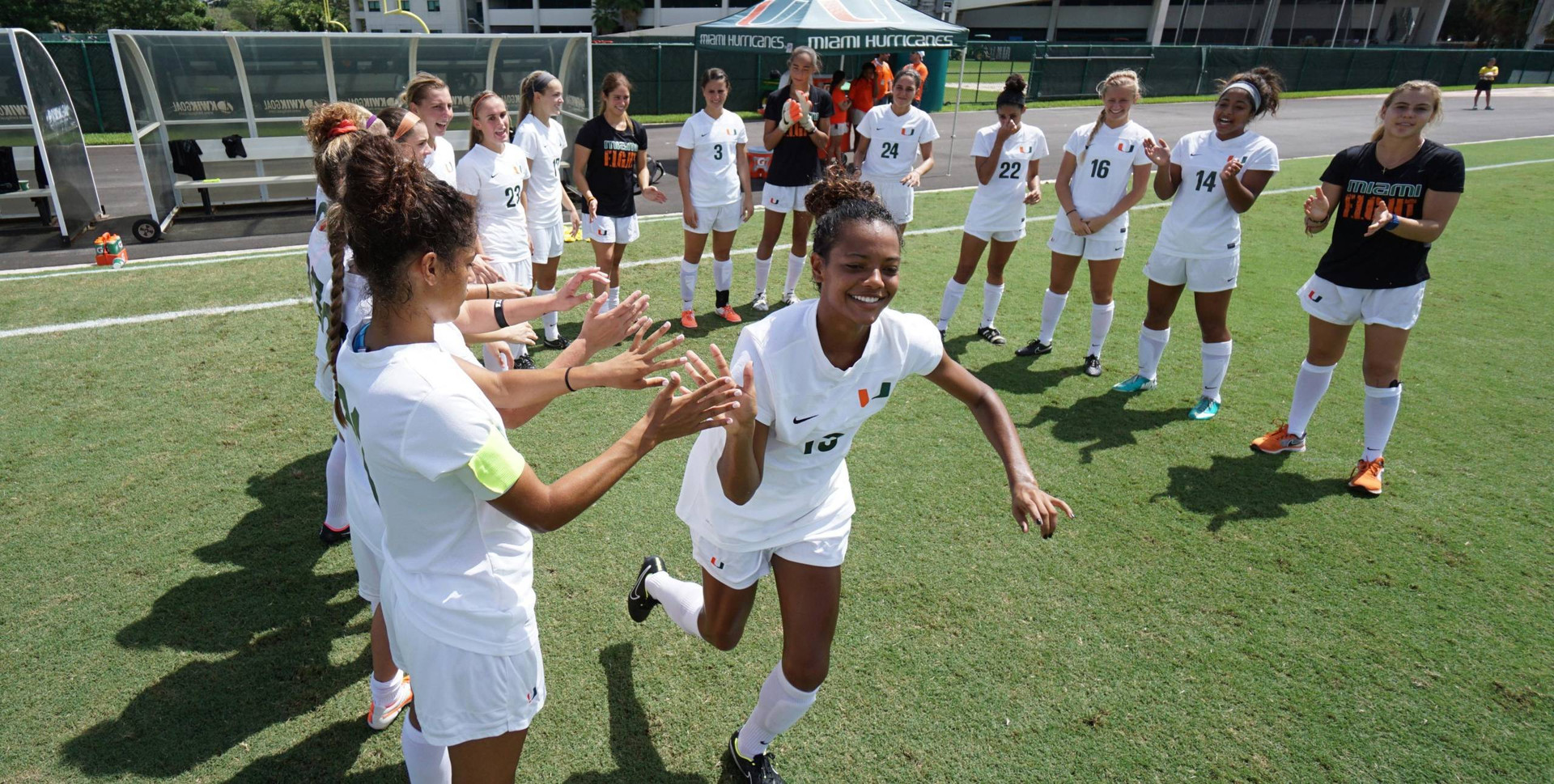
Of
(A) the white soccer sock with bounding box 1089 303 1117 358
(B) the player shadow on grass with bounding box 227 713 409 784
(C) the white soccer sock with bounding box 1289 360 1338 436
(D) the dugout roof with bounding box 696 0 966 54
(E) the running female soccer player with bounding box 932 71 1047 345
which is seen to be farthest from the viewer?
(D) the dugout roof with bounding box 696 0 966 54

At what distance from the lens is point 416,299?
2.08m

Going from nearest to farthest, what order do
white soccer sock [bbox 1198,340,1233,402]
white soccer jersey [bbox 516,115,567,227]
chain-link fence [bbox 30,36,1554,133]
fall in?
white soccer sock [bbox 1198,340,1233,402], white soccer jersey [bbox 516,115,567,227], chain-link fence [bbox 30,36,1554,133]

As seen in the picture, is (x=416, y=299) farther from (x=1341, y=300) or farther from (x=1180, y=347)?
(x=1180, y=347)

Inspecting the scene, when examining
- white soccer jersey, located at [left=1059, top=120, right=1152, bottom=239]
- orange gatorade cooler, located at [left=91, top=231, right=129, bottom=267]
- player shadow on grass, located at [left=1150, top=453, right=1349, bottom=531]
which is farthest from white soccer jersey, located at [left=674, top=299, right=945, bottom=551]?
orange gatorade cooler, located at [left=91, top=231, right=129, bottom=267]

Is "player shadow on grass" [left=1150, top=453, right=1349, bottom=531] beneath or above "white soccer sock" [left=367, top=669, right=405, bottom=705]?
beneath

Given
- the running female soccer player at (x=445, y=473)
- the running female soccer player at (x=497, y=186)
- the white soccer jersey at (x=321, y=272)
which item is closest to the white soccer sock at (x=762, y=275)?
the running female soccer player at (x=497, y=186)

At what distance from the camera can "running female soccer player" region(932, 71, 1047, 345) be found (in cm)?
719

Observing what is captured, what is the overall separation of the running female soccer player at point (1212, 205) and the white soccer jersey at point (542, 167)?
186 inches

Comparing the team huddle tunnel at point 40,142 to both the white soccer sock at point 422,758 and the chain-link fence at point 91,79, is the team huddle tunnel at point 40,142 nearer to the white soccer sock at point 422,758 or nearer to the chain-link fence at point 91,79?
the chain-link fence at point 91,79

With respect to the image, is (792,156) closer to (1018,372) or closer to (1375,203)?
(1018,372)

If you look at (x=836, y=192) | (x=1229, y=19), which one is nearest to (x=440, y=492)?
(x=836, y=192)

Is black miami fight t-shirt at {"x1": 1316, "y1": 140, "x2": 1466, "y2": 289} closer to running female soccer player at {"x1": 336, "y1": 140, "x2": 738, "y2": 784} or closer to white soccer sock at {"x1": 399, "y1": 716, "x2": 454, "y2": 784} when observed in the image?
running female soccer player at {"x1": 336, "y1": 140, "x2": 738, "y2": 784}

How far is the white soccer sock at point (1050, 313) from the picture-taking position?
737 cm

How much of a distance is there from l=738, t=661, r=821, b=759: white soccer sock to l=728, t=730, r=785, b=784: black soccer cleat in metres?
0.03
